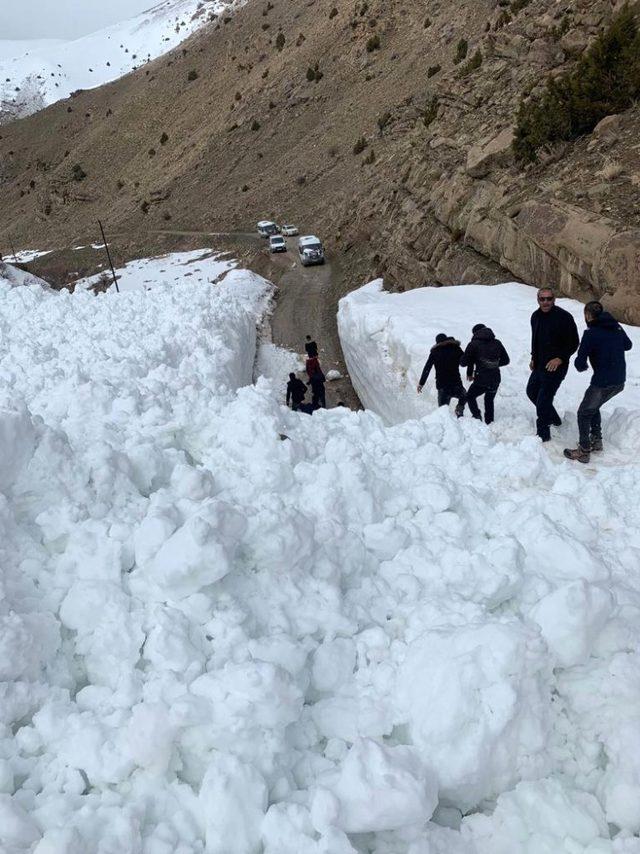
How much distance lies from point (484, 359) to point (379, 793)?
584 cm

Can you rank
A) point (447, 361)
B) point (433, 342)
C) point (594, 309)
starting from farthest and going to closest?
1. point (433, 342)
2. point (447, 361)
3. point (594, 309)

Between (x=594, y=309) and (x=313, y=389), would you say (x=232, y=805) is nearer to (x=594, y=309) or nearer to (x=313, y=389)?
(x=594, y=309)

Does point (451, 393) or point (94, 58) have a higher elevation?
point (94, 58)

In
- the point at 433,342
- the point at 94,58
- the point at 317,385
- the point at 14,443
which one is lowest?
the point at 317,385

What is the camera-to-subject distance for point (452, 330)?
1143 cm

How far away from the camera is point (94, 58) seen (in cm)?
12175

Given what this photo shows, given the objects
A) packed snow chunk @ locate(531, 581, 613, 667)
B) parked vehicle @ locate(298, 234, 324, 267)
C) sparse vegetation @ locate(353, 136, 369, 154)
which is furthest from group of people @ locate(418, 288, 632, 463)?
sparse vegetation @ locate(353, 136, 369, 154)

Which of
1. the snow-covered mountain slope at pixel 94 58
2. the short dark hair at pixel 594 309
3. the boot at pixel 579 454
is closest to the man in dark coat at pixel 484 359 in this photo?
the boot at pixel 579 454

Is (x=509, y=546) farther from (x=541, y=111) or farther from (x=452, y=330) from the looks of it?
(x=541, y=111)

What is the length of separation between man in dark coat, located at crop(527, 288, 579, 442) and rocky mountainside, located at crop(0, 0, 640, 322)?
457 centimetres

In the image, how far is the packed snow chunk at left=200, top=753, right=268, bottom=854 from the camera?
8.31 feet

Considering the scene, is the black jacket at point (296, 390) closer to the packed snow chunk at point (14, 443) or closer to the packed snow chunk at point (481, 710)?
the packed snow chunk at point (14, 443)

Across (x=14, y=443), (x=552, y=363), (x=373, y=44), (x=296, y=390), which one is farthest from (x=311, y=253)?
(x=373, y=44)

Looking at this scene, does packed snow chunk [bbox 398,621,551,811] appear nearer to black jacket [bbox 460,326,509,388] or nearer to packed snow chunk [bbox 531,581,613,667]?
packed snow chunk [bbox 531,581,613,667]
